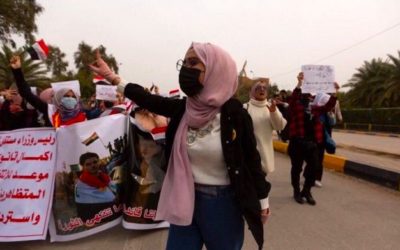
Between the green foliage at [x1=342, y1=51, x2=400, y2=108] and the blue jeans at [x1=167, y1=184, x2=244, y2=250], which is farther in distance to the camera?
the green foliage at [x1=342, y1=51, x2=400, y2=108]

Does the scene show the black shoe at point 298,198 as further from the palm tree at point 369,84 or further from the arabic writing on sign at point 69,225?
the palm tree at point 369,84

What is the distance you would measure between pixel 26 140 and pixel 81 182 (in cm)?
75

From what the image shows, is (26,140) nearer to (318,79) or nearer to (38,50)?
(38,50)

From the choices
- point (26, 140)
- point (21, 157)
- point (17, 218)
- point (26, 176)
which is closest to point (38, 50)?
point (26, 140)

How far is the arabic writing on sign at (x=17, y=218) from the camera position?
4281 mm

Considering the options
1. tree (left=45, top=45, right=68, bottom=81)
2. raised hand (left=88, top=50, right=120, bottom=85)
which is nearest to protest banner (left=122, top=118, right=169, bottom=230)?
raised hand (left=88, top=50, right=120, bottom=85)

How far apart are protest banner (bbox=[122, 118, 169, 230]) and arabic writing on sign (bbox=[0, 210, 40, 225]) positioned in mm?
875

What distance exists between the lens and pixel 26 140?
14.9 feet

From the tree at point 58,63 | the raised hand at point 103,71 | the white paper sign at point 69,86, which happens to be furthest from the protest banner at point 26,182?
the tree at point 58,63

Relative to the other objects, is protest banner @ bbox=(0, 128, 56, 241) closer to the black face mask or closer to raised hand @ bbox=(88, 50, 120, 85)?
raised hand @ bbox=(88, 50, 120, 85)

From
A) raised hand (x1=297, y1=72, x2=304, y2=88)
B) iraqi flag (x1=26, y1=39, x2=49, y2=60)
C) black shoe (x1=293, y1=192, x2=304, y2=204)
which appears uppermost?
iraqi flag (x1=26, y1=39, x2=49, y2=60)

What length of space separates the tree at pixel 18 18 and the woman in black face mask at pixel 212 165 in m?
23.1

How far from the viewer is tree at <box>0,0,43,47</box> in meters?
22.8

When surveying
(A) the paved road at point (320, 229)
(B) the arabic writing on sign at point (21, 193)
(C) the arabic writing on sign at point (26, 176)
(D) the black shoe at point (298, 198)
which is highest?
(C) the arabic writing on sign at point (26, 176)
